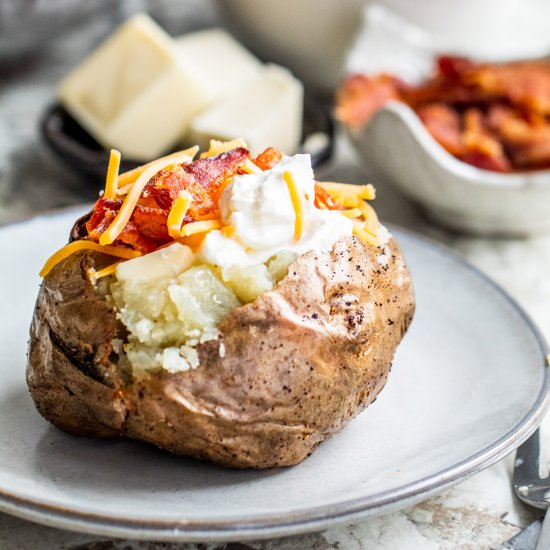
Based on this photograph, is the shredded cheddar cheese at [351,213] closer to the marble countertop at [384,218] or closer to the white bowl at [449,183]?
the marble countertop at [384,218]

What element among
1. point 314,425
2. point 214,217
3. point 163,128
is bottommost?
point 163,128

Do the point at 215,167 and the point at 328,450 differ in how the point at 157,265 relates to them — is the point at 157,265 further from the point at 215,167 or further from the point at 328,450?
the point at 328,450

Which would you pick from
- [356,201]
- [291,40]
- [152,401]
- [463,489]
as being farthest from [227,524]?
[291,40]

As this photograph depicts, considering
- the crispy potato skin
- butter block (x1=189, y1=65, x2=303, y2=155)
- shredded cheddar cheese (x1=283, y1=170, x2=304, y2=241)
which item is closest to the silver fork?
the crispy potato skin

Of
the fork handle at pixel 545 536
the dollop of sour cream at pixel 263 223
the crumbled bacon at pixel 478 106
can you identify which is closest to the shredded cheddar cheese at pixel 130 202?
the dollop of sour cream at pixel 263 223

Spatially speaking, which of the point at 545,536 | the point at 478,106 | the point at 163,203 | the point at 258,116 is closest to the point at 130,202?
the point at 163,203

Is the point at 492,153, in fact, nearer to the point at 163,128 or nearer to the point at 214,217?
the point at 163,128
